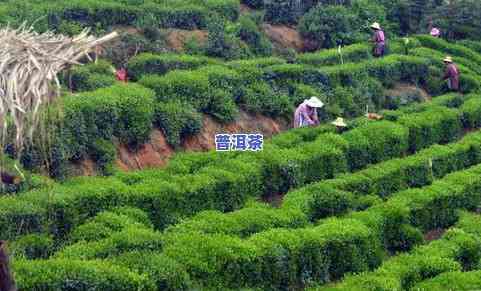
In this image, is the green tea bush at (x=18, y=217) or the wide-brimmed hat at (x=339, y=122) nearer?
the green tea bush at (x=18, y=217)

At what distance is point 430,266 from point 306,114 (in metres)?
5.97

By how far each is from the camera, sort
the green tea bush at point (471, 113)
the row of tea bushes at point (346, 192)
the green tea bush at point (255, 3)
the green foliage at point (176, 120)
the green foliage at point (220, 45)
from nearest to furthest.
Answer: the row of tea bushes at point (346, 192)
the green foliage at point (176, 120)
the green foliage at point (220, 45)
the green tea bush at point (471, 113)
the green tea bush at point (255, 3)

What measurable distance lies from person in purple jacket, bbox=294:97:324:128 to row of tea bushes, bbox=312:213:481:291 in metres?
4.41

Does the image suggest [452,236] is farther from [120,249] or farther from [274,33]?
[274,33]

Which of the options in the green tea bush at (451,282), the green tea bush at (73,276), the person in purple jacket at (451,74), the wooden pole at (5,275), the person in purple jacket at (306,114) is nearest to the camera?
the wooden pole at (5,275)

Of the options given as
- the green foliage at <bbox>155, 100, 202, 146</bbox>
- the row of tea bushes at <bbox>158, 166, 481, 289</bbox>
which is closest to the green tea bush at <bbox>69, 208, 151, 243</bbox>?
the row of tea bushes at <bbox>158, 166, 481, 289</bbox>

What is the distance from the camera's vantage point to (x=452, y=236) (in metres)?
17.7

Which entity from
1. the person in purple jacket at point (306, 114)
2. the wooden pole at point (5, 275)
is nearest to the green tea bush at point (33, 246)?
the wooden pole at point (5, 275)

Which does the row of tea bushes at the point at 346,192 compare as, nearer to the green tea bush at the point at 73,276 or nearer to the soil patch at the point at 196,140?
the green tea bush at the point at 73,276

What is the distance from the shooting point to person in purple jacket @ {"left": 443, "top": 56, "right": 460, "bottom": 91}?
26828mm

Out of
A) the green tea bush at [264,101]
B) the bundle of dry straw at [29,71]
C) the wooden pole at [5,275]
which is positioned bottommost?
the green tea bush at [264,101]

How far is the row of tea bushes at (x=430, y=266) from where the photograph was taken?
15.2m

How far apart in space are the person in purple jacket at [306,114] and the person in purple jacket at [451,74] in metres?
6.62

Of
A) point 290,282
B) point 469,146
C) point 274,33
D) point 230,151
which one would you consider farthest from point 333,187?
point 274,33
